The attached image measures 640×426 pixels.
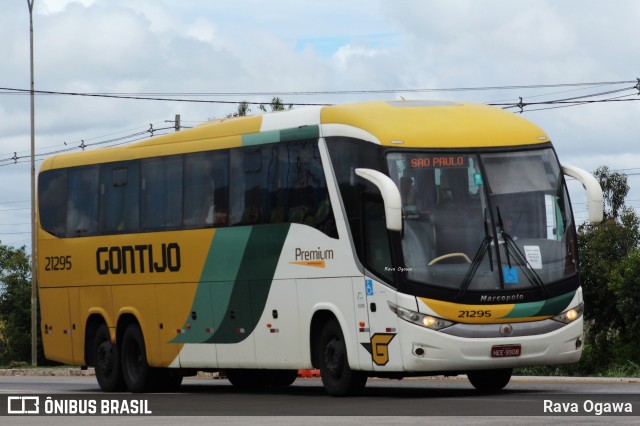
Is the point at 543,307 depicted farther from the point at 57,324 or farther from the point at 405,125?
the point at 57,324

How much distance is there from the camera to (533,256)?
2033 cm

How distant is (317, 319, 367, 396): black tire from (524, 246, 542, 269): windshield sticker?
2.67 meters

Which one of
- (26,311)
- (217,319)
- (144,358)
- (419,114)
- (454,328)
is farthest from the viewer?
(26,311)

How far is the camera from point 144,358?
1018 inches

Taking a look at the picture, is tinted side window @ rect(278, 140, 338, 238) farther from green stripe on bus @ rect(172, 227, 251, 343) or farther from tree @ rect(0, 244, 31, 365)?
tree @ rect(0, 244, 31, 365)

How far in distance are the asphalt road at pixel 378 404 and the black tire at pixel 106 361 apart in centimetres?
48

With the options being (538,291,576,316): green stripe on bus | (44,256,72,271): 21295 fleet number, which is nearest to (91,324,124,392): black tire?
(44,256,72,271): 21295 fleet number

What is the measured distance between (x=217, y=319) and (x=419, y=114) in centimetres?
498

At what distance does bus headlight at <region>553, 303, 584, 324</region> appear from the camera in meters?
20.5

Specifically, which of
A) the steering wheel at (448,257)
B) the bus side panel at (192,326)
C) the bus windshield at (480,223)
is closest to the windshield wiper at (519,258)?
the bus windshield at (480,223)

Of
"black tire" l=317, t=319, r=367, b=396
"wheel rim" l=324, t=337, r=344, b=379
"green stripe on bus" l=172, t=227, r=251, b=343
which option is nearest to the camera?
"black tire" l=317, t=319, r=367, b=396

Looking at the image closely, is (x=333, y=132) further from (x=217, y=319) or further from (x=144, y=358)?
(x=144, y=358)

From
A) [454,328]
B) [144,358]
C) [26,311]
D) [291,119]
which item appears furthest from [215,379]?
[26,311]

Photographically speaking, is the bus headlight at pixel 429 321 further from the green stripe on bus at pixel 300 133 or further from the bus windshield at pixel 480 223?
the green stripe on bus at pixel 300 133
